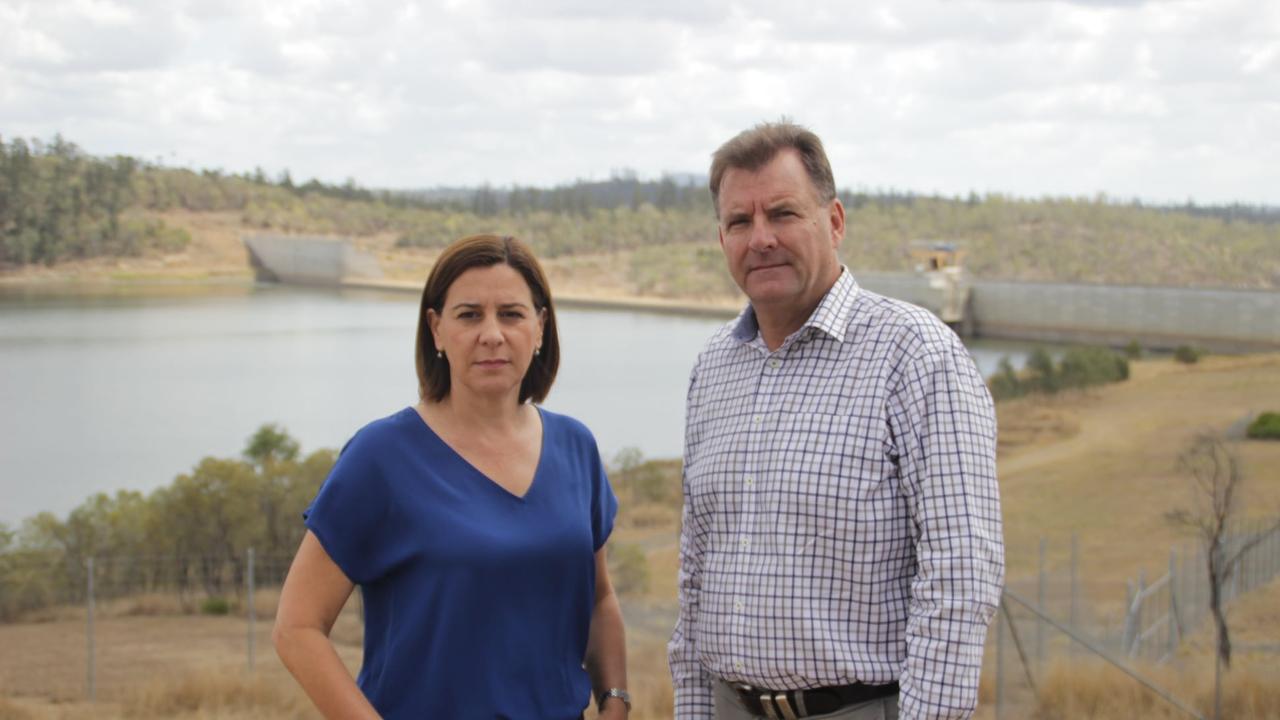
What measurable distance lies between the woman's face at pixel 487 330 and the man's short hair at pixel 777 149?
1.16 ft

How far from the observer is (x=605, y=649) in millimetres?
2027

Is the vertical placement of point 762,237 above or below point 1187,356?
above

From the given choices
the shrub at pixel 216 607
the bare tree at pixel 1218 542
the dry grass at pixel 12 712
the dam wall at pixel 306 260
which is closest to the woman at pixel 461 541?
the bare tree at pixel 1218 542

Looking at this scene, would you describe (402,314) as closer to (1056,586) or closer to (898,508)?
(1056,586)

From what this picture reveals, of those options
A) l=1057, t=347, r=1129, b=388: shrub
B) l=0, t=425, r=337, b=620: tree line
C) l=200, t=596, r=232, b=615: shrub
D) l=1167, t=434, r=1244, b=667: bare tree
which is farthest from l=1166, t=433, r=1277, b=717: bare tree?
l=1057, t=347, r=1129, b=388: shrub

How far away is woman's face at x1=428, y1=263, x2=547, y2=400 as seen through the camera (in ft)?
6.17

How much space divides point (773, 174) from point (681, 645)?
79 centimetres

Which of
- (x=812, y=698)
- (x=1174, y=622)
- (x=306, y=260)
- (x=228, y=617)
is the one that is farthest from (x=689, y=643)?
(x=306, y=260)

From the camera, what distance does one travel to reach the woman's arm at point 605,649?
2027mm

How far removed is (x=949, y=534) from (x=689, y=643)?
55 centimetres

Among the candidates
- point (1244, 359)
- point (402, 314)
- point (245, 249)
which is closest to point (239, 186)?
point (245, 249)

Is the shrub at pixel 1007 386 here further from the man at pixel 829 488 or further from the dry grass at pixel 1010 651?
the man at pixel 829 488

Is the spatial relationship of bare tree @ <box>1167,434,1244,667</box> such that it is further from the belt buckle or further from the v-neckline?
the v-neckline

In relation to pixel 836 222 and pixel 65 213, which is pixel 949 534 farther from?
pixel 65 213
